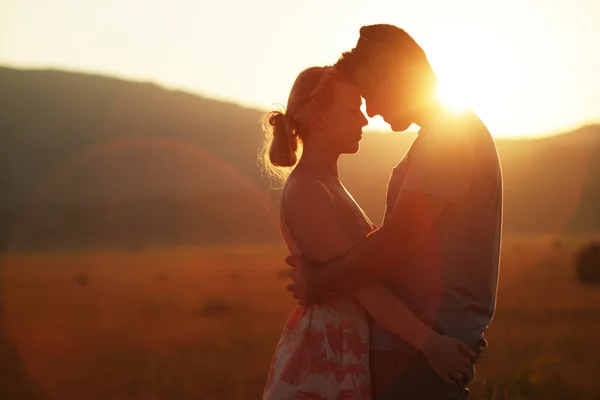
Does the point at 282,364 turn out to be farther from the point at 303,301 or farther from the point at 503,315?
the point at 503,315

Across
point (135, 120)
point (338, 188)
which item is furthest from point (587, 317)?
point (135, 120)

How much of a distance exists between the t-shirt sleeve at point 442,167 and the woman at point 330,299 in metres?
0.48

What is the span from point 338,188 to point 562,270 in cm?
2775

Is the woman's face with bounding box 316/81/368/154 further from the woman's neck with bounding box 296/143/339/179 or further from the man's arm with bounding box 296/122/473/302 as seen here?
the man's arm with bounding box 296/122/473/302

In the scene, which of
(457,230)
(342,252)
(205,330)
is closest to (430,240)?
(457,230)

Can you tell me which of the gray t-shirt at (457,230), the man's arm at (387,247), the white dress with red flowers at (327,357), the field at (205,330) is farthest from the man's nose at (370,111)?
the field at (205,330)

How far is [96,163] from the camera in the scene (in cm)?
8731

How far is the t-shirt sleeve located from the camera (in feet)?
12.1

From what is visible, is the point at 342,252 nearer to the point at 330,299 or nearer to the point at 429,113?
the point at 330,299

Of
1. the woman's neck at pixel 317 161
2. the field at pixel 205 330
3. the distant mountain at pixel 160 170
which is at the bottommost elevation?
the distant mountain at pixel 160 170

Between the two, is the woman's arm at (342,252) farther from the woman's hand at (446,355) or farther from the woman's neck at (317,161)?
the woman's neck at (317,161)

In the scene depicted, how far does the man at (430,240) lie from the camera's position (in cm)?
373

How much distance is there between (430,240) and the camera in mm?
3797

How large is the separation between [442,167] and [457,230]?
0.89ft
